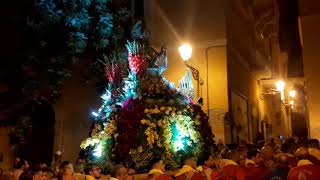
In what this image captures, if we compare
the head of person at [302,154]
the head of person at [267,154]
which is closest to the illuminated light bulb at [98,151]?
the head of person at [267,154]

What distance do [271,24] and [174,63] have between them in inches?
368

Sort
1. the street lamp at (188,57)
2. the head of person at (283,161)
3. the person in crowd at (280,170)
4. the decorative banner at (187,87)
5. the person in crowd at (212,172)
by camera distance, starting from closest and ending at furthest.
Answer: the person in crowd at (280,170), the head of person at (283,161), the person in crowd at (212,172), the street lamp at (188,57), the decorative banner at (187,87)

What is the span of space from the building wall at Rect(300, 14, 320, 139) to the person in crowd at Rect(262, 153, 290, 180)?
8655 mm

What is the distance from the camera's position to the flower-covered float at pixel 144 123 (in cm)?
1204

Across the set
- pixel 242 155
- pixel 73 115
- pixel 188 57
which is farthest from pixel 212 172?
pixel 73 115

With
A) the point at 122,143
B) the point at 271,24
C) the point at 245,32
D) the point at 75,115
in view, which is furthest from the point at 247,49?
the point at 122,143

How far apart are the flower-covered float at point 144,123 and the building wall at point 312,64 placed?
4.46m

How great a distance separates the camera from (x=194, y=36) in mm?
18750

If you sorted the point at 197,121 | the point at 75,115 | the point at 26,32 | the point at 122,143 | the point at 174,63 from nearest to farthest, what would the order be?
the point at 122,143, the point at 197,121, the point at 26,32, the point at 75,115, the point at 174,63

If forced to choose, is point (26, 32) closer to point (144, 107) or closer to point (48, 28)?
point (48, 28)

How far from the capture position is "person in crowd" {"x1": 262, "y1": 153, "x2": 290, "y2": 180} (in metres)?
7.68

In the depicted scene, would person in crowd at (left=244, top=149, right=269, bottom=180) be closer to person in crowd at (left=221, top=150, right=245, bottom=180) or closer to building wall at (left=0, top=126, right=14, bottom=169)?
person in crowd at (left=221, top=150, right=245, bottom=180)

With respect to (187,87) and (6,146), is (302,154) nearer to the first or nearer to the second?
(187,87)

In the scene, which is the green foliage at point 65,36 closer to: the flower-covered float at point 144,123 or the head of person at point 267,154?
the flower-covered float at point 144,123
